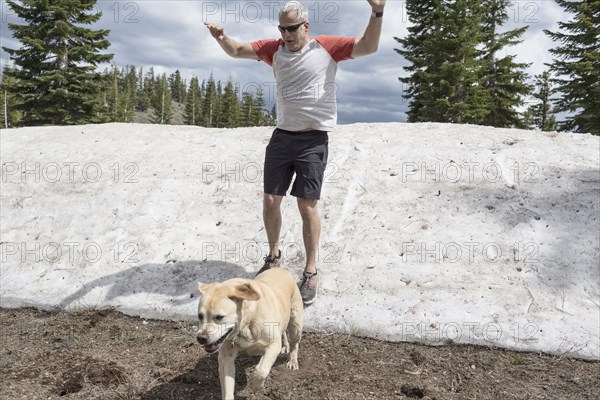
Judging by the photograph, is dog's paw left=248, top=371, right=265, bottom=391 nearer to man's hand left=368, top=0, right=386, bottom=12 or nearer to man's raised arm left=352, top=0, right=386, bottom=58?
man's raised arm left=352, top=0, right=386, bottom=58

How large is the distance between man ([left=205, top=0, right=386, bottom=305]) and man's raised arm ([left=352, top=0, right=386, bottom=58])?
11 millimetres

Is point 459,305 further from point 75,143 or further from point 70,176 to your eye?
point 75,143

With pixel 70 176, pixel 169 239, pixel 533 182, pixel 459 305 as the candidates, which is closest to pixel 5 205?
pixel 70 176

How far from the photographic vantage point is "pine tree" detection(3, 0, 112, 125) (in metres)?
28.8

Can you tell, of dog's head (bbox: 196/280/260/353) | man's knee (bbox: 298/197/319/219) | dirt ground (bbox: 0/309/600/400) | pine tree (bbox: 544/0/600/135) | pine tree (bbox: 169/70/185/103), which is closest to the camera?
dog's head (bbox: 196/280/260/353)

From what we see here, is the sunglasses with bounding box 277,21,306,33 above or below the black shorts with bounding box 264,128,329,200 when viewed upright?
above

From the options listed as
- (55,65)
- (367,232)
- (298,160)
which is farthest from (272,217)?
(55,65)

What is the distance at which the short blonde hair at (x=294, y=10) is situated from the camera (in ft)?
17.0

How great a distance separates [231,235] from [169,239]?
3.68 ft

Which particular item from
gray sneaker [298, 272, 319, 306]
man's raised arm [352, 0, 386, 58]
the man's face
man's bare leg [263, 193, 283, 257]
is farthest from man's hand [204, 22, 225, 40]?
gray sneaker [298, 272, 319, 306]

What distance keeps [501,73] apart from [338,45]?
31.3m

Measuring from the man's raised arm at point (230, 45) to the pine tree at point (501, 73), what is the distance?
29.5m

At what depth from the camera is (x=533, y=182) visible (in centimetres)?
788

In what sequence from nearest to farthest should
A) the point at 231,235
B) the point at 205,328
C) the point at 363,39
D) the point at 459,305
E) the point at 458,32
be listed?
1. the point at 205,328
2. the point at 363,39
3. the point at 459,305
4. the point at 231,235
5. the point at 458,32
